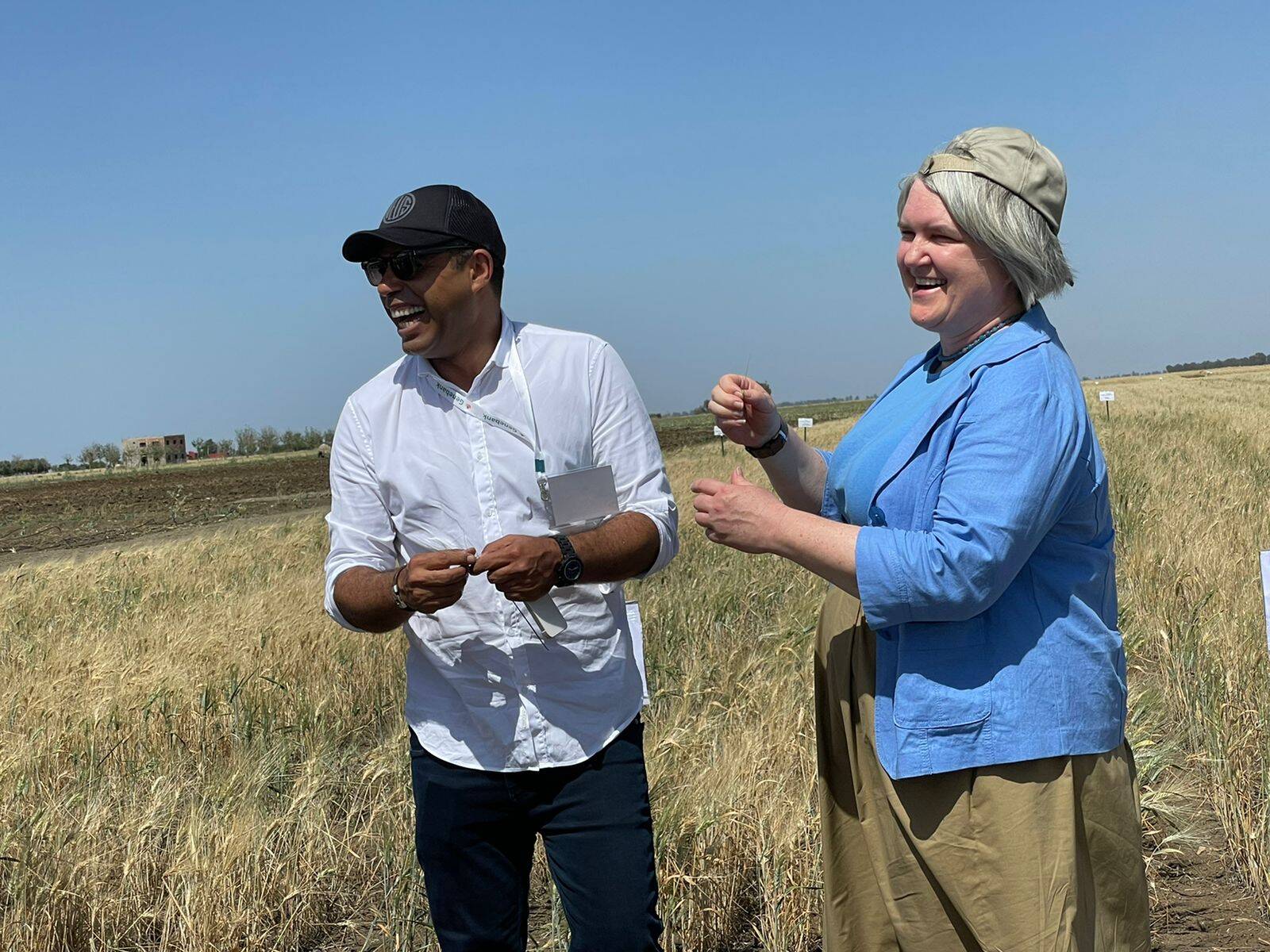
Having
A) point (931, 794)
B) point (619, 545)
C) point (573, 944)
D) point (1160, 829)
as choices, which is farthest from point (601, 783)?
point (1160, 829)

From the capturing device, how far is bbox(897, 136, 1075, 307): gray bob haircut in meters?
1.79

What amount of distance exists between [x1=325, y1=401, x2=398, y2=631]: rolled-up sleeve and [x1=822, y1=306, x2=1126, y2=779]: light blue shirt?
3.36 feet

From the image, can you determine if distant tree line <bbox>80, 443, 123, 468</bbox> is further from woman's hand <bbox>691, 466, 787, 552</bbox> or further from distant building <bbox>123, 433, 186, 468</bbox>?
woman's hand <bbox>691, 466, 787, 552</bbox>

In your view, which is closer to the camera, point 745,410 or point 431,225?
point 431,225

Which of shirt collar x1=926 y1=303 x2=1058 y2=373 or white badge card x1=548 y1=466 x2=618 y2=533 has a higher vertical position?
shirt collar x1=926 y1=303 x2=1058 y2=373

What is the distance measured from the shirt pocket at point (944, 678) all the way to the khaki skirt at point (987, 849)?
0.11 meters

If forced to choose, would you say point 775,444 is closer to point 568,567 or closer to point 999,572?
point 568,567

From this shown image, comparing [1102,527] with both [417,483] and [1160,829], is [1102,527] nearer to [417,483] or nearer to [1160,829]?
[417,483]

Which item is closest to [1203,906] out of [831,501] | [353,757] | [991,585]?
→ [831,501]

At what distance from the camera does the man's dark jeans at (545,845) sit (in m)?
2.08


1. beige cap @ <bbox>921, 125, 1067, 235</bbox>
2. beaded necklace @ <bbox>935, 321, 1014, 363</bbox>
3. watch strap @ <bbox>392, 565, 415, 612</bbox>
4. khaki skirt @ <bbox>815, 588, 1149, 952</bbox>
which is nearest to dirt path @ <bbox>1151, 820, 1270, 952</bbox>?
khaki skirt @ <bbox>815, 588, 1149, 952</bbox>

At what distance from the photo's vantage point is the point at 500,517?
2.16 m

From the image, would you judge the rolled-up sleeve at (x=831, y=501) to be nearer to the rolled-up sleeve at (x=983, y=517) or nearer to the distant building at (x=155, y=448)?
the rolled-up sleeve at (x=983, y=517)

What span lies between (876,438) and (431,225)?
97cm
